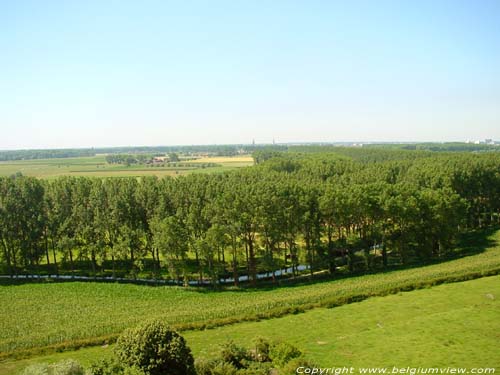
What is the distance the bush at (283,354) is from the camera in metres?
26.7

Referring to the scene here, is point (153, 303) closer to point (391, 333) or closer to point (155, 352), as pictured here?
point (155, 352)

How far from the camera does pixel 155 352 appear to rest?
23.9 metres

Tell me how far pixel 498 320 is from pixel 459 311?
10.8ft

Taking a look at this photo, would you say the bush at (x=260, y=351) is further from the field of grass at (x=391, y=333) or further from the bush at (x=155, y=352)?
the bush at (x=155, y=352)

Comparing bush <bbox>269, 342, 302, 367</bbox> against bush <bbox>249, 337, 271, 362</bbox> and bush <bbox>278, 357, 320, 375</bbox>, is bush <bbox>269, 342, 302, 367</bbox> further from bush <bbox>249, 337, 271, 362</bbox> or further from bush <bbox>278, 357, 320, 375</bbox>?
bush <bbox>278, 357, 320, 375</bbox>

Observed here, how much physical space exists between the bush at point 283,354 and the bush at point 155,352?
20.5 ft

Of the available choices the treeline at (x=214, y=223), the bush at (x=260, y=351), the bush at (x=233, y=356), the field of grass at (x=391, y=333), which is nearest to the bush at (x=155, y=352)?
the bush at (x=233, y=356)

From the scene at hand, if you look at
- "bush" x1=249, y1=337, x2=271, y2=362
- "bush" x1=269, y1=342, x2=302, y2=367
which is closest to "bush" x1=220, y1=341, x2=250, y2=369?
"bush" x1=249, y1=337, x2=271, y2=362

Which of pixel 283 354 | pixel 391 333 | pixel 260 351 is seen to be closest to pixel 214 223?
pixel 260 351

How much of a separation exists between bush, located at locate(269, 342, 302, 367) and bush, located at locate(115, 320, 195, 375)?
625cm

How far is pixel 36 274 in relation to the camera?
202 ft

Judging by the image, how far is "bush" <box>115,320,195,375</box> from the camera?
2366 centimetres

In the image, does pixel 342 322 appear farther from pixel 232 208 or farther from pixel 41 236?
pixel 41 236

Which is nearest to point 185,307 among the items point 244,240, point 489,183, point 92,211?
point 244,240
